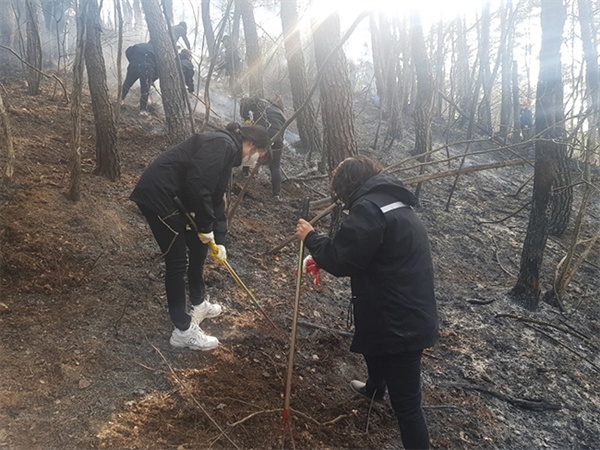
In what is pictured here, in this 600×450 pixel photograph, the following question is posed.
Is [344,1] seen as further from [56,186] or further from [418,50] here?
[418,50]

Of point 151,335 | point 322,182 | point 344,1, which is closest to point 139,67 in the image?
point 322,182

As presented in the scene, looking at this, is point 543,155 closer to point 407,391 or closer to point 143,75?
point 407,391

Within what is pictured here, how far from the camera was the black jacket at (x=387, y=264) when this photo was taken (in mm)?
2229

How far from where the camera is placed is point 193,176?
2.76 m

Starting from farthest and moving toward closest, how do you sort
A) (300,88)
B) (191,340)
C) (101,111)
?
(300,88) → (101,111) → (191,340)

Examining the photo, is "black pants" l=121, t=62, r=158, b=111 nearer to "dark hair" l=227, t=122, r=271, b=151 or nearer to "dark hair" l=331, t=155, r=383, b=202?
"dark hair" l=227, t=122, r=271, b=151

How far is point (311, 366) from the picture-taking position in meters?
3.39

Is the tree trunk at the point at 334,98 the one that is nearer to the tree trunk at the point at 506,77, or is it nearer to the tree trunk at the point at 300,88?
the tree trunk at the point at 300,88

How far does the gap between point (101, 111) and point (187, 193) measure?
2.91 metres

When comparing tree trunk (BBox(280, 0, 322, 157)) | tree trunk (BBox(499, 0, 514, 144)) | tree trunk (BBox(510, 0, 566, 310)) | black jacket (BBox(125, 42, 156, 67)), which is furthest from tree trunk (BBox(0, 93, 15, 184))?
tree trunk (BBox(499, 0, 514, 144))

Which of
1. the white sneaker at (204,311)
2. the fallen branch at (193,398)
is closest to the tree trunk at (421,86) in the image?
the white sneaker at (204,311)

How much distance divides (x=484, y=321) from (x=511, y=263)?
204cm

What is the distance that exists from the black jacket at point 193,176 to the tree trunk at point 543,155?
3509 millimetres

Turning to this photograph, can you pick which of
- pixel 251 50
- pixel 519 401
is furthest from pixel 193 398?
pixel 251 50
